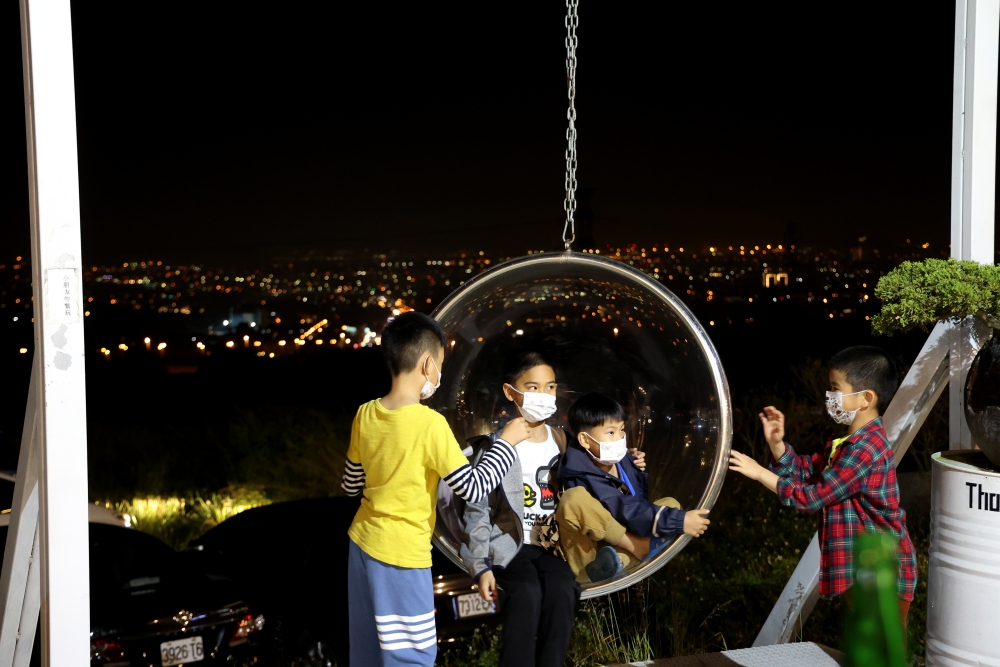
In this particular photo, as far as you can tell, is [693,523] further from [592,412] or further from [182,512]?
[182,512]

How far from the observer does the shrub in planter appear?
314 cm

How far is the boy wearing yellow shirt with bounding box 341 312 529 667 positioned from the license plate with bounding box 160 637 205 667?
2.11 meters

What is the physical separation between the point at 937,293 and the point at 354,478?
6.38 feet

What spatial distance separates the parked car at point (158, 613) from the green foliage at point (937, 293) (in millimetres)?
3316

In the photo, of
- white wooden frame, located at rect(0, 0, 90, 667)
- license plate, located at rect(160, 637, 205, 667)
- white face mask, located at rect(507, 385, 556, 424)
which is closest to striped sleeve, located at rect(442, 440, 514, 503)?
white face mask, located at rect(507, 385, 556, 424)

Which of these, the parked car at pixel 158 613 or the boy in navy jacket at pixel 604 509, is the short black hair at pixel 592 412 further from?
the parked car at pixel 158 613

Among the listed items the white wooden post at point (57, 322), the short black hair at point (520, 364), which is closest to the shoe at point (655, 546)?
the short black hair at point (520, 364)

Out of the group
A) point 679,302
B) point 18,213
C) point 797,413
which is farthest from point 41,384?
point 18,213

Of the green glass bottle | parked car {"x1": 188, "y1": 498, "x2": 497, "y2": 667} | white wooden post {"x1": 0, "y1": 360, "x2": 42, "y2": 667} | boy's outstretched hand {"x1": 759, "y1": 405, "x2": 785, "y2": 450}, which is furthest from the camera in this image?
parked car {"x1": 188, "y1": 498, "x2": 497, "y2": 667}

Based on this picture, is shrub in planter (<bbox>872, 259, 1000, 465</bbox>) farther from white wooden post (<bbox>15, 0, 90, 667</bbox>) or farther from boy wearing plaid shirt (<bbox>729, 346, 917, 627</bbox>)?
white wooden post (<bbox>15, 0, 90, 667</bbox>)

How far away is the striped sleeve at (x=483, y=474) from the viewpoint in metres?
2.79

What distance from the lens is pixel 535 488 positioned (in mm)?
3225

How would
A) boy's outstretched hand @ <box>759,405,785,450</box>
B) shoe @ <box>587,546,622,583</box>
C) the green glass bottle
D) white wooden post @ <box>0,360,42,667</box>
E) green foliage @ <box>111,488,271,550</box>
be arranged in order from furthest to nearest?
green foliage @ <box>111,488,271,550</box>
boy's outstretched hand @ <box>759,405,785,450</box>
shoe @ <box>587,546,622,583</box>
white wooden post @ <box>0,360,42,667</box>
the green glass bottle

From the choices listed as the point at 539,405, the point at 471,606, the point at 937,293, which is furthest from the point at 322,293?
the point at 937,293
